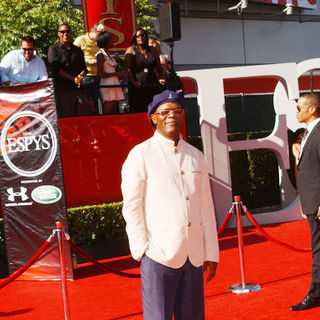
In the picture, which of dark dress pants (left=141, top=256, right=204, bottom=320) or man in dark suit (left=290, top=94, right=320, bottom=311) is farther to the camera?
man in dark suit (left=290, top=94, right=320, bottom=311)

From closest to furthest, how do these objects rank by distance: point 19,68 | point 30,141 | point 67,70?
point 30,141
point 19,68
point 67,70

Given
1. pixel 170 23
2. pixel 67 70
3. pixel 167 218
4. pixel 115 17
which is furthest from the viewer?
pixel 115 17

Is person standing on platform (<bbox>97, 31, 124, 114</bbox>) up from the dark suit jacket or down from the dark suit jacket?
up

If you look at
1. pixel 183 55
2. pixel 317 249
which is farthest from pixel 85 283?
pixel 183 55

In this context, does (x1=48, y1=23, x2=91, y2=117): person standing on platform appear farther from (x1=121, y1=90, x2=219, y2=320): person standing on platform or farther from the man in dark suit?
(x1=121, y1=90, x2=219, y2=320): person standing on platform

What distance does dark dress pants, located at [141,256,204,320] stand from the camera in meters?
3.24

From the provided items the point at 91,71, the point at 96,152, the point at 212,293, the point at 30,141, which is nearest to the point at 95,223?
the point at 96,152

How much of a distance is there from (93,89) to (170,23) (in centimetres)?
253

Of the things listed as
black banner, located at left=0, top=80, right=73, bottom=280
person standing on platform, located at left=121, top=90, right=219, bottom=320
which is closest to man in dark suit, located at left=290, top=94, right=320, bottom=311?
person standing on platform, located at left=121, top=90, right=219, bottom=320

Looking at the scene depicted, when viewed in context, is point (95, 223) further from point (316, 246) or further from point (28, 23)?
point (28, 23)

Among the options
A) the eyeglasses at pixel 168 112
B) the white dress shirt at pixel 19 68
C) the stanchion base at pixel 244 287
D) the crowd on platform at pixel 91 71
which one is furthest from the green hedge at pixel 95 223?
the eyeglasses at pixel 168 112

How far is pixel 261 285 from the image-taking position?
628 centimetres

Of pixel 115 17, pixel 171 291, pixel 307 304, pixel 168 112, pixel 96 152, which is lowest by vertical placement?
pixel 307 304

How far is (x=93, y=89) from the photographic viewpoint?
8.62 meters
